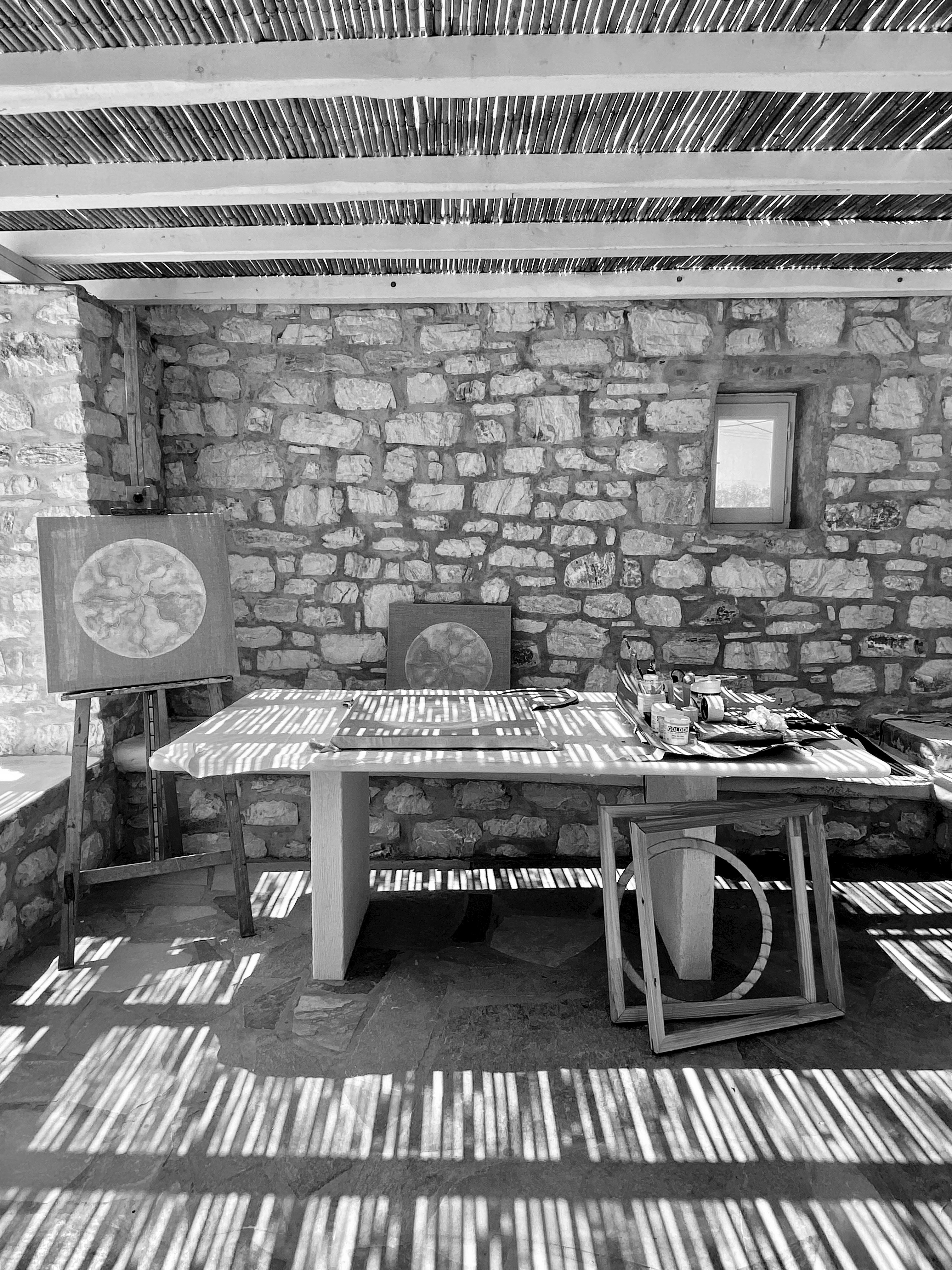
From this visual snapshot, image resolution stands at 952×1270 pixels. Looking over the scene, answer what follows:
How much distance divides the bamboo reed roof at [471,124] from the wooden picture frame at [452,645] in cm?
152

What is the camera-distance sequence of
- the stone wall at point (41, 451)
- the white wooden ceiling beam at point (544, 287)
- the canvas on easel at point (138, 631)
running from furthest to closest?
the white wooden ceiling beam at point (544, 287)
the stone wall at point (41, 451)
the canvas on easel at point (138, 631)

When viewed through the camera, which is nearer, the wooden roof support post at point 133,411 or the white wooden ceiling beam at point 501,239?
the white wooden ceiling beam at point 501,239

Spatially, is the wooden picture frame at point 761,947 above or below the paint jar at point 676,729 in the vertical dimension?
below

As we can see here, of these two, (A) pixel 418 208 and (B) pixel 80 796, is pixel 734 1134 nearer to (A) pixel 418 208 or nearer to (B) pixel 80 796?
(B) pixel 80 796

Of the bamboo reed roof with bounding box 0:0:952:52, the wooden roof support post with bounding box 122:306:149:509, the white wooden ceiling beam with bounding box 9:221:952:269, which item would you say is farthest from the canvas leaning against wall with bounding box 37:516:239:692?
the bamboo reed roof with bounding box 0:0:952:52

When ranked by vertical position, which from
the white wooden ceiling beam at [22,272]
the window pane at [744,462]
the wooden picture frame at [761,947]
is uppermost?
the white wooden ceiling beam at [22,272]

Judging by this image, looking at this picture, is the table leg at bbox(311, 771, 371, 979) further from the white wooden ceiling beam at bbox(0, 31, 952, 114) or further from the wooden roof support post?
the white wooden ceiling beam at bbox(0, 31, 952, 114)

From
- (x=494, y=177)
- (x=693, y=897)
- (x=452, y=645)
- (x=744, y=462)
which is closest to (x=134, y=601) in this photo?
(x=452, y=645)

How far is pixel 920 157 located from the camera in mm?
2408

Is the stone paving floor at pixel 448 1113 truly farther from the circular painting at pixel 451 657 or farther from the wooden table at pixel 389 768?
the circular painting at pixel 451 657

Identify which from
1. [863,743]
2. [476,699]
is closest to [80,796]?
[476,699]

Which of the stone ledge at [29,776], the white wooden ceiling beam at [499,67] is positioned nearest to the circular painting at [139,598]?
the stone ledge at [29,776]

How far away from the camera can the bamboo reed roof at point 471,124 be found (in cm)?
181

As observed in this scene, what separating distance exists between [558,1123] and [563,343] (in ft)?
10.0
